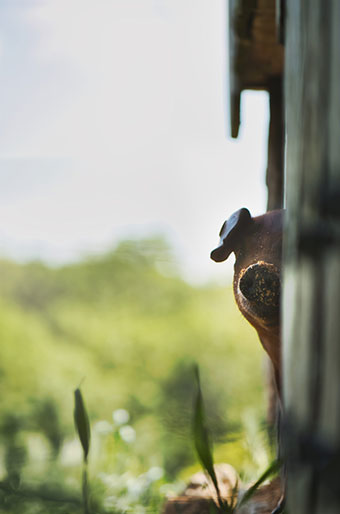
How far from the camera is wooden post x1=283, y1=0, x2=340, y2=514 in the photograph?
1.96 ft

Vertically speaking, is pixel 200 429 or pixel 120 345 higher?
pixel 200 429

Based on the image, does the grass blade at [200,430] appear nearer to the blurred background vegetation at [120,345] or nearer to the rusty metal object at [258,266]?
the rusty metal object at [258,266]

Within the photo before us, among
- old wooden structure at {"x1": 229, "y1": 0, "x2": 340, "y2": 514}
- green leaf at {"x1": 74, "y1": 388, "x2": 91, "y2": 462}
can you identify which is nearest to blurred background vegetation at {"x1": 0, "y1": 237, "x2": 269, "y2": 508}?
green leaf at {"x1": 74, "y1": 388, "x2": 91, "y2": 462}

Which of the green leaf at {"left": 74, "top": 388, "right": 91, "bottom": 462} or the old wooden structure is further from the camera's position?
the green leaf at {"left": 74, "top": 388, "right": 91, "bottom": 462}

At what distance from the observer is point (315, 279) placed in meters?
0.63

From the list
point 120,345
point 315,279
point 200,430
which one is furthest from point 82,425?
point 120,345

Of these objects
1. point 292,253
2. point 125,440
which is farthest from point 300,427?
point 125,440

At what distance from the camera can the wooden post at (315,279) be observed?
1.96ft

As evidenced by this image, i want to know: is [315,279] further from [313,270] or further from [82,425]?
[82,425]

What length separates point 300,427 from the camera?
639mm

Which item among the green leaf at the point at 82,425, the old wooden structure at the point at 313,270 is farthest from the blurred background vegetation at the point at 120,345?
the old wooden structure at the point at 313,270

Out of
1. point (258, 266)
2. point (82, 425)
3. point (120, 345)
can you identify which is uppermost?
point (258, 266)

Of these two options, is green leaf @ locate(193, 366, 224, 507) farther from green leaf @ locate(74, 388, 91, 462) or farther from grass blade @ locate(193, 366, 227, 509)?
green leaf @ locate(74, 388, 91, 462)

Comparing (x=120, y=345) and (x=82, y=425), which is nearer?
(x=82, y=425)
